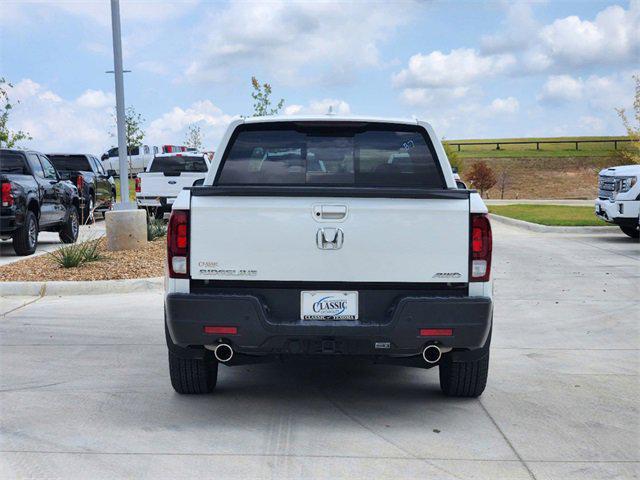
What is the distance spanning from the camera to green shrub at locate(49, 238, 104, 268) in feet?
37.9

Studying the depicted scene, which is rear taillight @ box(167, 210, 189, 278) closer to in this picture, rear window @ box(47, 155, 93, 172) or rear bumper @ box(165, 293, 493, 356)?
rear bumper @ box(165, 293, 493, 356)

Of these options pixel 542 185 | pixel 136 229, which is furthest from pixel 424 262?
pixel 542 185

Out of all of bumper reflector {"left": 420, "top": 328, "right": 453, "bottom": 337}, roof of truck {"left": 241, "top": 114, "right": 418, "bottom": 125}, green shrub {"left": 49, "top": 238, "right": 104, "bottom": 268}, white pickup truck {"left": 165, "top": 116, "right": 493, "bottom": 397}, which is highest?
roof of truck {"left": 241, "top": 114, "right": 418, "bottom": 125}

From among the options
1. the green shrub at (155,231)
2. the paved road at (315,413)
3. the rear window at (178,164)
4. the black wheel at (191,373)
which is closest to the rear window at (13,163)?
the green shrub at (155,231)

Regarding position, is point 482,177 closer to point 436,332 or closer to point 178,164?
point 178,164

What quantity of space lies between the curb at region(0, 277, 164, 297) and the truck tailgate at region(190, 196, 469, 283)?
5.93 meters

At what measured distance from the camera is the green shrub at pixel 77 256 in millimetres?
11547

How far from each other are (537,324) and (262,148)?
13.6 feet

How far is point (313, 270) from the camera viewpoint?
505cm

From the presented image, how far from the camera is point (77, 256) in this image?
11609 mm

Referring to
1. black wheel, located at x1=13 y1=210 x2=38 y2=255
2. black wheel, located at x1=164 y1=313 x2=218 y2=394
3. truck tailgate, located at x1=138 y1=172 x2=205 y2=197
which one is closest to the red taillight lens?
black wheel, located at x1=164 y1=313 x2=218 y2=394

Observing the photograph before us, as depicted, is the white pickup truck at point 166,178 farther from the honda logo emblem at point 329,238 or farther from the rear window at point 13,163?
the honda logo emblem at point 329,238

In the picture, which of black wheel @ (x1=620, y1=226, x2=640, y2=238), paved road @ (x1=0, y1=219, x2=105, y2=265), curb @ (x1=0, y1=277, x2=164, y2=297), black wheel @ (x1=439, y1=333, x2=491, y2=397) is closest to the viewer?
black wheel @ (x1=439, y1=333, x2=491, y2=397)

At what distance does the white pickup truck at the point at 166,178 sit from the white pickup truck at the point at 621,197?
10.2 metres
